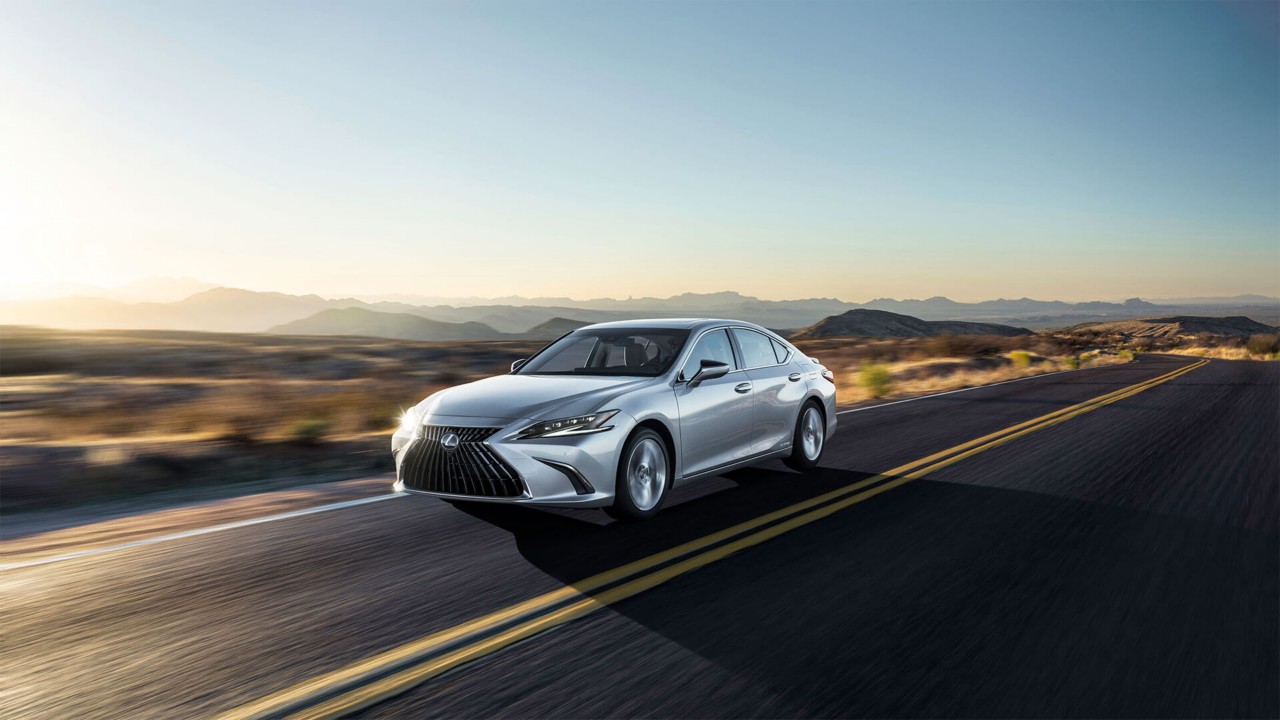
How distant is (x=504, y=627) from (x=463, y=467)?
188cm

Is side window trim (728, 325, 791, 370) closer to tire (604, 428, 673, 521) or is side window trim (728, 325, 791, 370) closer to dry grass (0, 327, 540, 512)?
tire (604, 428, 673, 521)

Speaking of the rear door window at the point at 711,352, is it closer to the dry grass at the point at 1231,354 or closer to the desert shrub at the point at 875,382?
the desert shrub at the point at 875,382

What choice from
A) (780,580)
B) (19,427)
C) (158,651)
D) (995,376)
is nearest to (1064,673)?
(780,580)

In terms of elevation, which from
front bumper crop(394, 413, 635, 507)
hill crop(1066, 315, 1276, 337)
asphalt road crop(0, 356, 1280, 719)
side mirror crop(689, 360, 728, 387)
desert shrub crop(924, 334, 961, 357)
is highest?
side mirror crop(689, 360, 728, 387)

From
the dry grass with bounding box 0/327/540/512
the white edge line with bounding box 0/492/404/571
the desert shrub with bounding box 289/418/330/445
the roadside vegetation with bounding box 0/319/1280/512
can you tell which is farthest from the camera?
the desert shrub with bounding box 289/418/330/445

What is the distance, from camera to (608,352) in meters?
7.88

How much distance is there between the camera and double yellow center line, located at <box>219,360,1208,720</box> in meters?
3.33

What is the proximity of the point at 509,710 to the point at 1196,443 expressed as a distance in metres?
10.8

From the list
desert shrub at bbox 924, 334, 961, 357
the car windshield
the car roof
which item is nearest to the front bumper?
the car windshield

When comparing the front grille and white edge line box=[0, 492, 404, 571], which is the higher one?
the front grille

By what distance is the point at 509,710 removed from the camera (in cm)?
327

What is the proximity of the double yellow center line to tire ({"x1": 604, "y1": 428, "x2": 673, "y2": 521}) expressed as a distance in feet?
2.10

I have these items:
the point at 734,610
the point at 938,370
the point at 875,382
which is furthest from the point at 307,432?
the point at 938,370

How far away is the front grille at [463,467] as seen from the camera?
226 inches
